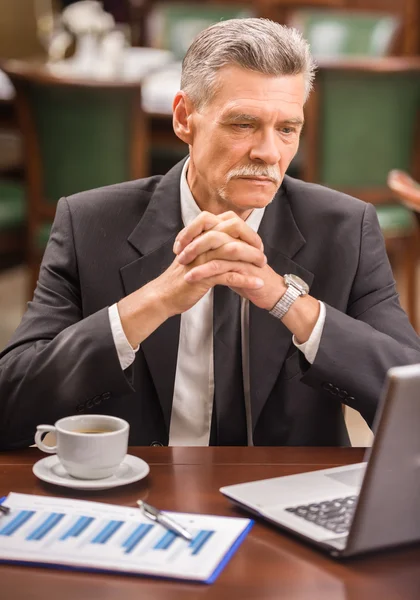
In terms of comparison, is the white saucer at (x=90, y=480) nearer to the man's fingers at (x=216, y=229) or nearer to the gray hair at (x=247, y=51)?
the man's fingers at (x=216, y=229)

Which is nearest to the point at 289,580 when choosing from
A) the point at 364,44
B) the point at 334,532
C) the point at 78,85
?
the point at 334,532

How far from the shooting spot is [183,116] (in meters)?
1.80

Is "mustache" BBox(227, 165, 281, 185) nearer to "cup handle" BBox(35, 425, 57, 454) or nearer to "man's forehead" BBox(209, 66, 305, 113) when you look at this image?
"man's forehead" BBox(209, 66, 305, 113)

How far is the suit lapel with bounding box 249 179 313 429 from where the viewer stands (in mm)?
1703

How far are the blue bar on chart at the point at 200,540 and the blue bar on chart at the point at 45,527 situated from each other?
6.5 inches

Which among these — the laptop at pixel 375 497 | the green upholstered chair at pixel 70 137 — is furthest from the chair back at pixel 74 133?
the laptop at pixel 375 497

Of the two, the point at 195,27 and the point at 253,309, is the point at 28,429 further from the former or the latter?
the point at 195,27

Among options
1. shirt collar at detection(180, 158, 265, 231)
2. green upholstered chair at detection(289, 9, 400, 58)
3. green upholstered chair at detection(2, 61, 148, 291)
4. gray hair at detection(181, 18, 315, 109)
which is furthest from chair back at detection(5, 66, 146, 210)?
green upholstered chair at detection(289, 9, 400, 58)

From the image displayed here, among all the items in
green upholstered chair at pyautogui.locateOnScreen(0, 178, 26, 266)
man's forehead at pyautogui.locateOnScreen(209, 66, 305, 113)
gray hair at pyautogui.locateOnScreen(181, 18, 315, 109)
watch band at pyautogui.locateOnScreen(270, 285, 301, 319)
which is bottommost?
green upholstered chair at pyautogui.locateOnScreen(0, 178, 26, 266)

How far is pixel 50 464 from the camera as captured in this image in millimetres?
1361

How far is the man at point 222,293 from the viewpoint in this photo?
1570 millimetres

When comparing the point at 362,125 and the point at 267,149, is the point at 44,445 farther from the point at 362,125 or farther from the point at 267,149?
the point at 362,125

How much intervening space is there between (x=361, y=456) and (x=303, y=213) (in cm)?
54

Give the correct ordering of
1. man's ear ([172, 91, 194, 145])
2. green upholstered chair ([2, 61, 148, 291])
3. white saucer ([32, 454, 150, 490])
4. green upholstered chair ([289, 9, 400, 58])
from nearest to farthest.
A: white saucer ([32, 454, 150, 490]) → man's ear ([172, 91, 194, 145]) → green upholstered chair ([2, 61, 148, 291]) → green upholstered chair ([289, 9, 400, 58])
